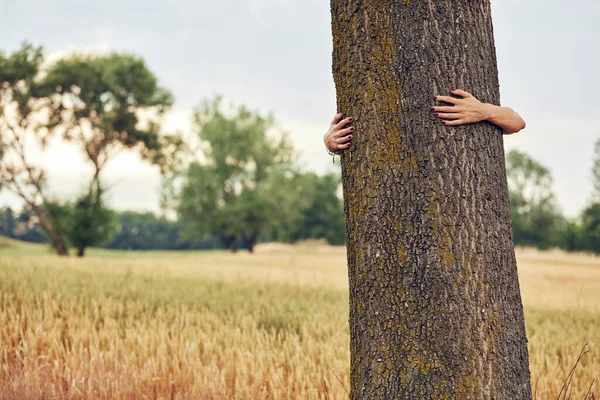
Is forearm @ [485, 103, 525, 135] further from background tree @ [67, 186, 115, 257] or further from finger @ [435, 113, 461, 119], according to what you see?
background tree @ [67, 186, 115, 257]

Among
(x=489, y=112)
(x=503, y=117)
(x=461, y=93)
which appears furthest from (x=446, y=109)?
(x=503, y=117)

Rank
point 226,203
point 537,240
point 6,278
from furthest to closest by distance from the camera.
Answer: point 537,240 → point 226,203 → point 6,278

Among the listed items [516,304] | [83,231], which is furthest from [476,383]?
[83,231]

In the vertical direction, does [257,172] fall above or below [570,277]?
above

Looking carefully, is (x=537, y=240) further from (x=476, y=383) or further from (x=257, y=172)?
(x=476, y=383)

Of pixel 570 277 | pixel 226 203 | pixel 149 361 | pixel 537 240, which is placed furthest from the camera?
pixel 537 240

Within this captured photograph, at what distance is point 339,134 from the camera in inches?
106

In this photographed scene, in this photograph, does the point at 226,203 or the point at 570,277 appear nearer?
the point at 570,277

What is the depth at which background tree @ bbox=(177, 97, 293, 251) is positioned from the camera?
40000 mm

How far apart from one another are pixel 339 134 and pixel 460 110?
667mm

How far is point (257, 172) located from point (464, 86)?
132 feet

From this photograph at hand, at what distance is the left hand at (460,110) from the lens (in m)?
2.46

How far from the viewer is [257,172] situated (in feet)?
140

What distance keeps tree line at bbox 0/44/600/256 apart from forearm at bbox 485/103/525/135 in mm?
27331
